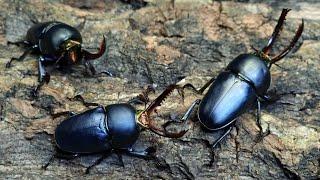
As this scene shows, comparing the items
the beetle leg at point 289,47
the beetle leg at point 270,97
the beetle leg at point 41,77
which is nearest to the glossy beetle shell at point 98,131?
the beetle leg at point 41,77

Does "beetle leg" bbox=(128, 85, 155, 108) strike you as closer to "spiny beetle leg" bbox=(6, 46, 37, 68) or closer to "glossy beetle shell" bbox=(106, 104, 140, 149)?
"glossy beetle shell" bbox=(106, 104, 140, 149)

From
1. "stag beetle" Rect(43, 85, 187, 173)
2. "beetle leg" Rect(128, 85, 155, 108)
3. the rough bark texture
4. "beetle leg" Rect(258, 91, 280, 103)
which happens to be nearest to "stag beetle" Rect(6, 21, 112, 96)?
the rough bark texture

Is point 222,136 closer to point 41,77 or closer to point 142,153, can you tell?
point 142,153

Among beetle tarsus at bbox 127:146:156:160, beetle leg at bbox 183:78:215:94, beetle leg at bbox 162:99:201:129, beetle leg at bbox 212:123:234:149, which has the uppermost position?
beetle leg at bbox 183:78:215:94

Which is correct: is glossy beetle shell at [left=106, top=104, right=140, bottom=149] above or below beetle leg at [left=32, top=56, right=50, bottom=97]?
below

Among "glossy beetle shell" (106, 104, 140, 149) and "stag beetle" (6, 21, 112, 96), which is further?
"stag beetle" (6, 21, 112, 96)

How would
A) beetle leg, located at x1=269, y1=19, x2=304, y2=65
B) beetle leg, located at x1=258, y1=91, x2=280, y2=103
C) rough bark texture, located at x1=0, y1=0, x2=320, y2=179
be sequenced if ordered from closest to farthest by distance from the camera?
rough bark texture, located at x1=0, y1=0, x2=320, y2=179, beetle leg, located at x1=258, y1=91, x2=280, y2=103, beetle leg, located at x1=269, y1=19, x2=304, y2=65

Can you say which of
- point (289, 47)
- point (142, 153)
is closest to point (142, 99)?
point (142, 153)

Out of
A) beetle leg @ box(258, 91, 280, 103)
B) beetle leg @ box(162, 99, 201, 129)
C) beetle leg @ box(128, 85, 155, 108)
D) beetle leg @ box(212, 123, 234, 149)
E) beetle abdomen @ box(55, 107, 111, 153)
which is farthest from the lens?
beetle leg @ box(258, 91, 280, 103)
